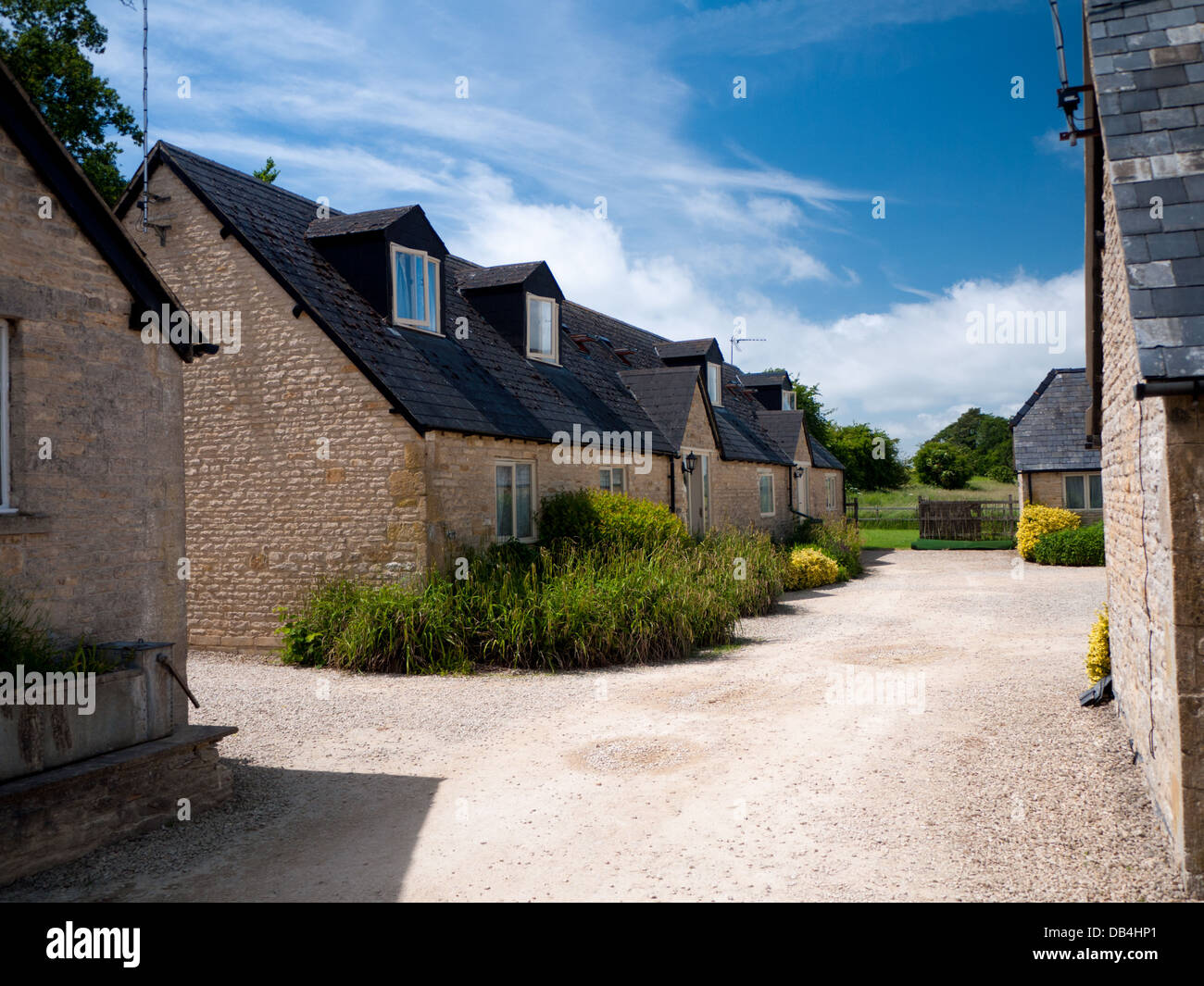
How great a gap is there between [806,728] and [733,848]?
3046 mm

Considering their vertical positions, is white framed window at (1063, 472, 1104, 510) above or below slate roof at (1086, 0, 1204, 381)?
below

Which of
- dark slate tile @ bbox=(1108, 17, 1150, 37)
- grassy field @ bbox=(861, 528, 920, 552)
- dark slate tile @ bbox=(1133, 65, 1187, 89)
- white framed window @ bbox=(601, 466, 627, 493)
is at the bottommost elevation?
grassy field @ bbox=(861, 528, 920, 552)

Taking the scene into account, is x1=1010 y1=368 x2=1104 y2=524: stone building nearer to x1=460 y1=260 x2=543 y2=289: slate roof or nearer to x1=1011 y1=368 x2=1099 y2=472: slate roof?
x1=1011 y1=368 x2=1099 y2=472: slate roof

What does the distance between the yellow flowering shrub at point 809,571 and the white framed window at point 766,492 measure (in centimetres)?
495

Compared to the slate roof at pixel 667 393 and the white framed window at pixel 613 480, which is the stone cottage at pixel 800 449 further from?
the white framed window at pixel 613 480

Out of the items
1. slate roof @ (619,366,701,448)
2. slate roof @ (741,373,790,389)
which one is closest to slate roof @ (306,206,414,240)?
slate roof @ (619,366,701,448)

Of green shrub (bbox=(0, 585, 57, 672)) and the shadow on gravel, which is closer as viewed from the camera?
the shadow on gravel

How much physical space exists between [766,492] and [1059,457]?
8.97 meters

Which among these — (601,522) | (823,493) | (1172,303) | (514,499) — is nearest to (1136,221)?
(1172,303)

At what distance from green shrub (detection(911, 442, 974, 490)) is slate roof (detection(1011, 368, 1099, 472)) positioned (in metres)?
26.7

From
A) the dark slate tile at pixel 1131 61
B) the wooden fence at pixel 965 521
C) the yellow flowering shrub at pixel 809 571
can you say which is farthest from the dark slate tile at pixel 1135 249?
the wooden fence at pixel 965 521

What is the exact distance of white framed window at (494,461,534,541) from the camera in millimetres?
14406

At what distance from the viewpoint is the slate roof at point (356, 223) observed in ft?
47.8

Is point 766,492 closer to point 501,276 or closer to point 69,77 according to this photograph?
point 501,276
